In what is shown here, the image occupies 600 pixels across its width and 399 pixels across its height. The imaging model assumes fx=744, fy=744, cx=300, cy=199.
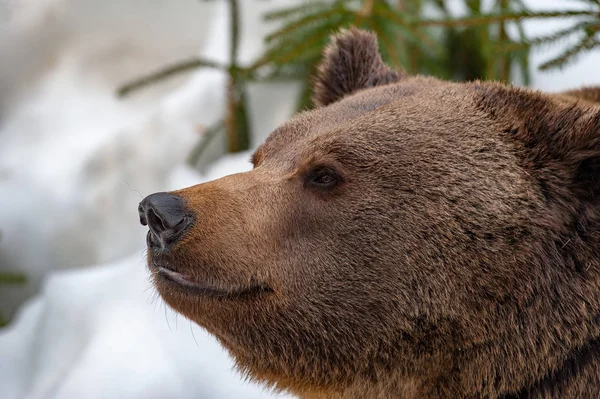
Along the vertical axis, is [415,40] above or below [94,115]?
above

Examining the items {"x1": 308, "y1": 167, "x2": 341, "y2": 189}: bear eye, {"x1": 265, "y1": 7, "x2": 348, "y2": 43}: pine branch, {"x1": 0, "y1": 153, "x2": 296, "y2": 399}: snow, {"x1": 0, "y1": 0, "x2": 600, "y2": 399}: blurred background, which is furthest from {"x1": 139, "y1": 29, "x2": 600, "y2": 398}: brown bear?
{"x1": 265, "y1": 7, "x2": 348, "y2": 43}: pine branch

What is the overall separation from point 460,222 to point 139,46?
6.07m

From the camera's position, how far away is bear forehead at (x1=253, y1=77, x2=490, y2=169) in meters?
2.35

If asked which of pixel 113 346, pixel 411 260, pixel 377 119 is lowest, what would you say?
pixel 113 346

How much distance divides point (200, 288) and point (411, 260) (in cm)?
64

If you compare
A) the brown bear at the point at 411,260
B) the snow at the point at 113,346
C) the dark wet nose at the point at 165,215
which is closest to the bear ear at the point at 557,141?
the brown bear at the point at 411,260

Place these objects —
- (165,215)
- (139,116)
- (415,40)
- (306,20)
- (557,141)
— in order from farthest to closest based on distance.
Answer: (139,116) < (415,40) < (306,20) < (557,141) < (165,215)

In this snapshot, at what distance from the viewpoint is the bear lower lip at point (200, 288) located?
223cm

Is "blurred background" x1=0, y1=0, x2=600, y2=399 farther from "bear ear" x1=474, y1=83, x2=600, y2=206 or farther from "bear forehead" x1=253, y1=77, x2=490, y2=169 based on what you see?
"bear ear" x1=474, y1=83, x2=600, y2=206

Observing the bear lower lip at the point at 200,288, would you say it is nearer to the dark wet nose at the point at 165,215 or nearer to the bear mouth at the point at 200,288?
the bear mouth at the point at 200,288

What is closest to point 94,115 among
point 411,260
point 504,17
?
point 504,17

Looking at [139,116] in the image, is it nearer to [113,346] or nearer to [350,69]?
[113,346]

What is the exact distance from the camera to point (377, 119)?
2389mm

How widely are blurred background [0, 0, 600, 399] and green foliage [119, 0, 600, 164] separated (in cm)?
1
